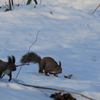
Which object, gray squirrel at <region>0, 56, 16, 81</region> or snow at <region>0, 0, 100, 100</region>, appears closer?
gray squirrel at <region>0, 56, 16, 81</region>

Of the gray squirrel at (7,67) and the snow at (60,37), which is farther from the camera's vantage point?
the snow at (60,37)

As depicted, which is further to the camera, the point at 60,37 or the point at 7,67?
the point at 60,37

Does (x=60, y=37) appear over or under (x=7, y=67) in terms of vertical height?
under

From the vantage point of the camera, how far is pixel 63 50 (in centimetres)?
805

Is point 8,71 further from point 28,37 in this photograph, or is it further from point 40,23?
point 40,23

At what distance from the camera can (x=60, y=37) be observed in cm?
909

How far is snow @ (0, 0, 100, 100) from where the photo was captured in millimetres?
6137

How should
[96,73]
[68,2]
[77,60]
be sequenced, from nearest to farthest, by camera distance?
[96,73]
[77,60]
[68,2]

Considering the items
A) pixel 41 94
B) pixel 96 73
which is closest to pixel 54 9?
pixel 96 73

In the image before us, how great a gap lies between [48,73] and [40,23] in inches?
180

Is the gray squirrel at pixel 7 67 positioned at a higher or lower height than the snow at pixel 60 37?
higher

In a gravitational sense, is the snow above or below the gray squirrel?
below

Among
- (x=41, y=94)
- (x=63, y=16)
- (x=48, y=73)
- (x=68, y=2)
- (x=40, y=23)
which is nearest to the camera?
(x=41, y=94)

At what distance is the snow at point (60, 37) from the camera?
242 inches
